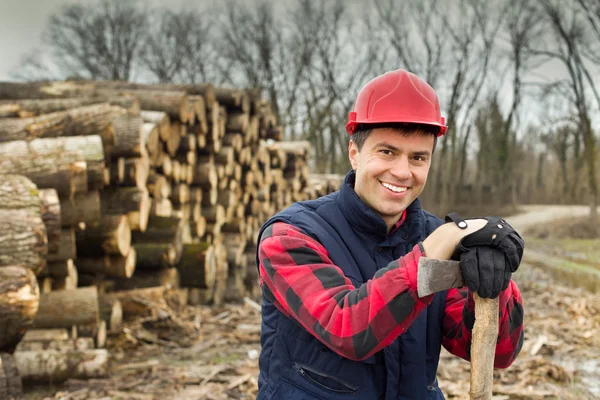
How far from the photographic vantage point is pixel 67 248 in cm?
548

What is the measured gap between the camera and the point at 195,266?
25.8 feet

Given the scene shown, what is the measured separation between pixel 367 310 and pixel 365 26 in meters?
28.2

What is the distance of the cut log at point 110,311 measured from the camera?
6117mm

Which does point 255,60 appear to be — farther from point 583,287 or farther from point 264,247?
point 264,247

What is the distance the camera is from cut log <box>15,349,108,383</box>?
4676mm

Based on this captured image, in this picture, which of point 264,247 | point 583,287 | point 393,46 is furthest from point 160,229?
point 393,46

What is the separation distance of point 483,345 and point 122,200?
505cm

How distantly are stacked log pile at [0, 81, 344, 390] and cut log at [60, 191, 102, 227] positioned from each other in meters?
0.01

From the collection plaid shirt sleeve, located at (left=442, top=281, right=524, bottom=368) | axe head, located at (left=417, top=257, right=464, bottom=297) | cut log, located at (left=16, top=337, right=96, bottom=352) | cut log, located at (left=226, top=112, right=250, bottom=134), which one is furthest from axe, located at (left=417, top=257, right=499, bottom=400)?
cut log, located at (left=226, top=112, right=250, bottom=134)

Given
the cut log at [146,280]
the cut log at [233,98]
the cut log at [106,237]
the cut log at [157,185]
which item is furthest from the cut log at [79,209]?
the cut log at [233,98]

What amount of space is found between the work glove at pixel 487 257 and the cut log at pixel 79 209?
4.41 metres

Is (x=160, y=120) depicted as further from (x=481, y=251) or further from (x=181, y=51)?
(x=181, y=51)

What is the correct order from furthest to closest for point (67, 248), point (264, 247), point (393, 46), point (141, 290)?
1. point (393, 46)
2. point (141, 290)
3. point (67, 248)
4. point (264, 247)

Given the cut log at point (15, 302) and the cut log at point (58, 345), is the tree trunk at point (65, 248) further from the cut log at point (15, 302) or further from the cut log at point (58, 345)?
the cut log at point (15, 302)
